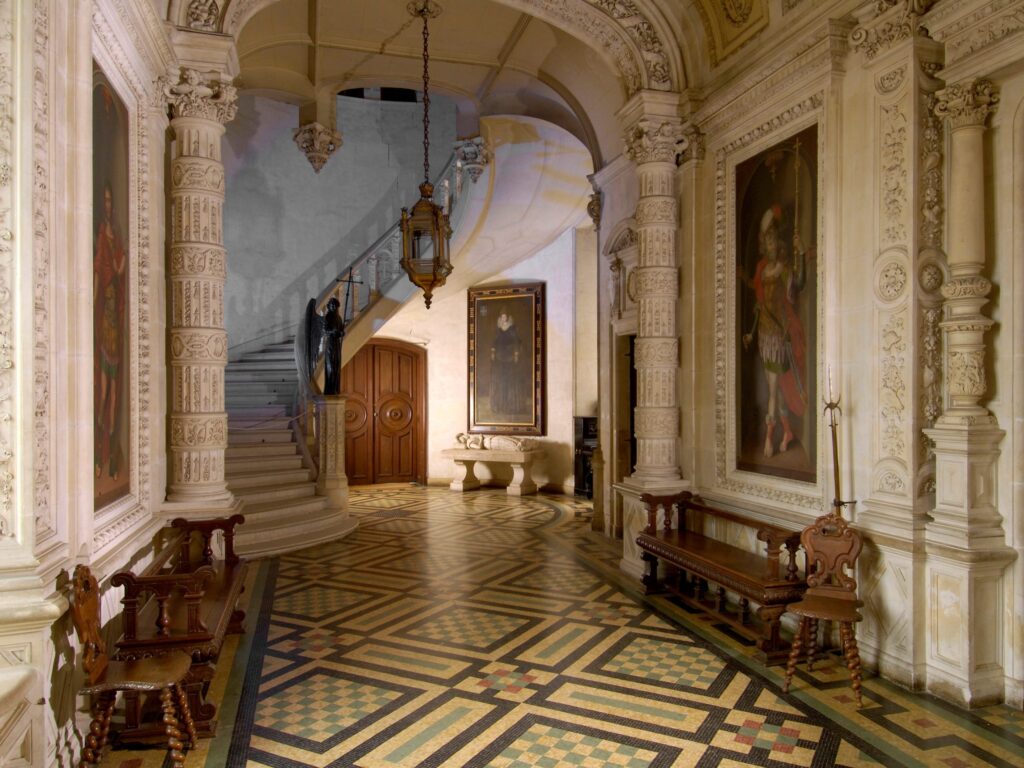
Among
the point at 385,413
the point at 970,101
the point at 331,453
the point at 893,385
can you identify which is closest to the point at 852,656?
the point at 893,385

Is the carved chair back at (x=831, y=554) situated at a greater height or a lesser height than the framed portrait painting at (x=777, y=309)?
lesser

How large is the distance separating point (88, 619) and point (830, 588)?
12.2 ft

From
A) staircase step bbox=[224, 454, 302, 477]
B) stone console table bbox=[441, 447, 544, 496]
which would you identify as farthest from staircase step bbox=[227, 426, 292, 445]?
stone console table bbox=[441, 447, 544, 496]

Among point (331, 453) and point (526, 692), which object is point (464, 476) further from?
point (526, 692)

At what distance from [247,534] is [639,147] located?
5.22 metres

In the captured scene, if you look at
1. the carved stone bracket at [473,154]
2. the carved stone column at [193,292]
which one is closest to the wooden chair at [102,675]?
the carved stone column at [193,292]

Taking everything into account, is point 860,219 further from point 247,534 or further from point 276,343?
point 276,343

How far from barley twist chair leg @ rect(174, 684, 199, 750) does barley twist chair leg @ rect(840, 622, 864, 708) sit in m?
3.26

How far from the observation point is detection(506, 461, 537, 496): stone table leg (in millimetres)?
11594

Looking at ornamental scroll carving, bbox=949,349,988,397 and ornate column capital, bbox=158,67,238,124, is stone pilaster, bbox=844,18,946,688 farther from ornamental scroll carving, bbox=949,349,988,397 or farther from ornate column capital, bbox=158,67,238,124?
ornate column capital, bbox=158,67,238,124

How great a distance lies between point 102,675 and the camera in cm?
304

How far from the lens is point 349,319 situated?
11305 mm

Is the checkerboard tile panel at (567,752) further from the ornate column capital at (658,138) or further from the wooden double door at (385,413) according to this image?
the wooden double door at (385,413)

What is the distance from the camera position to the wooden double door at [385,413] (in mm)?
12703
